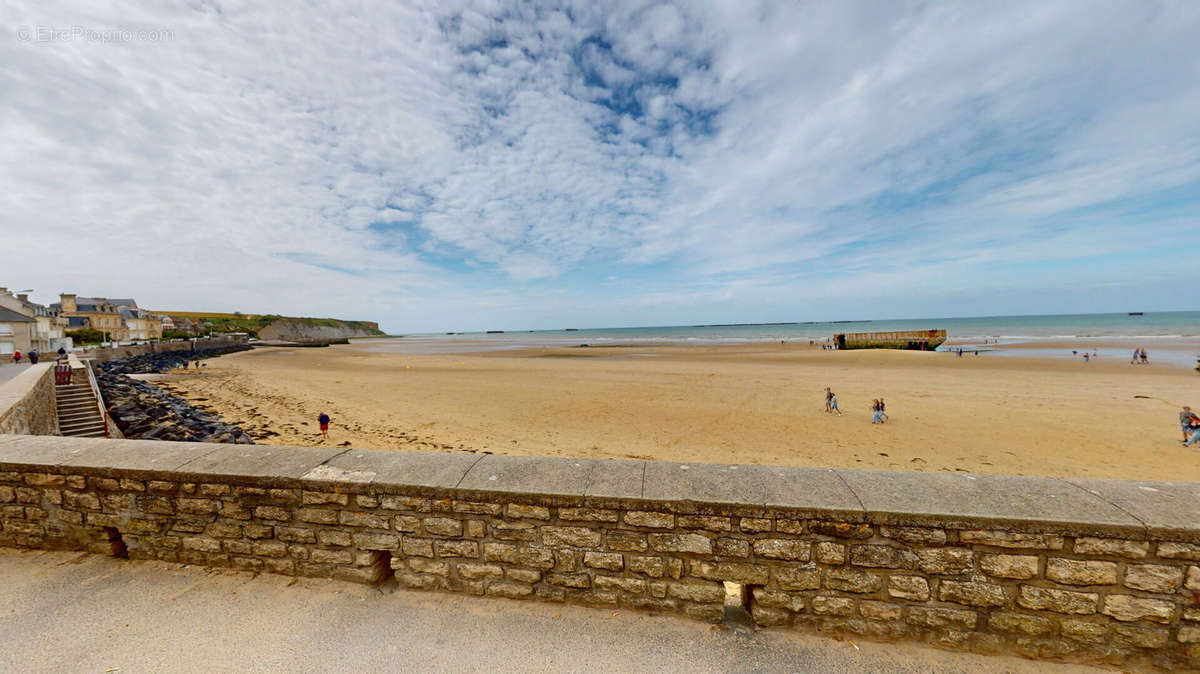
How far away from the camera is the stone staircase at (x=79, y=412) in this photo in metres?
11.0

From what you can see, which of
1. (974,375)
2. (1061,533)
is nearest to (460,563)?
(1061,533)

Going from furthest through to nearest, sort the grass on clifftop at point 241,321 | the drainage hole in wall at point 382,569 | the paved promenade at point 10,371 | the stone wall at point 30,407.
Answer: the grass on clifftop at point 241,321
the paved promenade at point 10,371
the stone wall at point 30,407
the drainage hole in wall at point 382,569

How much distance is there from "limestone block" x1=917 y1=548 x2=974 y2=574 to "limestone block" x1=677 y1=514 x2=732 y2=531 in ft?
3.48

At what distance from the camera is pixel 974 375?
20.4 m

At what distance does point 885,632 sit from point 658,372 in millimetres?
21593

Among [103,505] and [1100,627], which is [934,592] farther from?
[103,505]

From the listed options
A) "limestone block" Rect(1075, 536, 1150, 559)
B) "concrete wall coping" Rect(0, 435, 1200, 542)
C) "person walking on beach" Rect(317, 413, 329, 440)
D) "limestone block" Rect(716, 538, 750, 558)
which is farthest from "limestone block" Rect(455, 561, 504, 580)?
"person walking on beach" Rect(317, 413, 329, 440)

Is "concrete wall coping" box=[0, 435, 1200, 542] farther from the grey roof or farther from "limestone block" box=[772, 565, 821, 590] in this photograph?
the grey roof

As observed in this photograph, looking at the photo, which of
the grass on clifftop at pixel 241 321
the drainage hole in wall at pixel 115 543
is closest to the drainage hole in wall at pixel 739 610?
the drainage hole in wall at pixel 115 543

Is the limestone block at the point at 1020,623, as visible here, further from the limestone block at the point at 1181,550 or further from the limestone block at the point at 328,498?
the limestone block at the point at 328,498

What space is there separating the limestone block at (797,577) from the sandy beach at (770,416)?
6.32 m

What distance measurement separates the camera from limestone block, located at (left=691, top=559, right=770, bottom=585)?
238cm

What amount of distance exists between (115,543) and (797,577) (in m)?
4.77

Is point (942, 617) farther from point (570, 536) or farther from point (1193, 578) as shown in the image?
point (570, 536)
